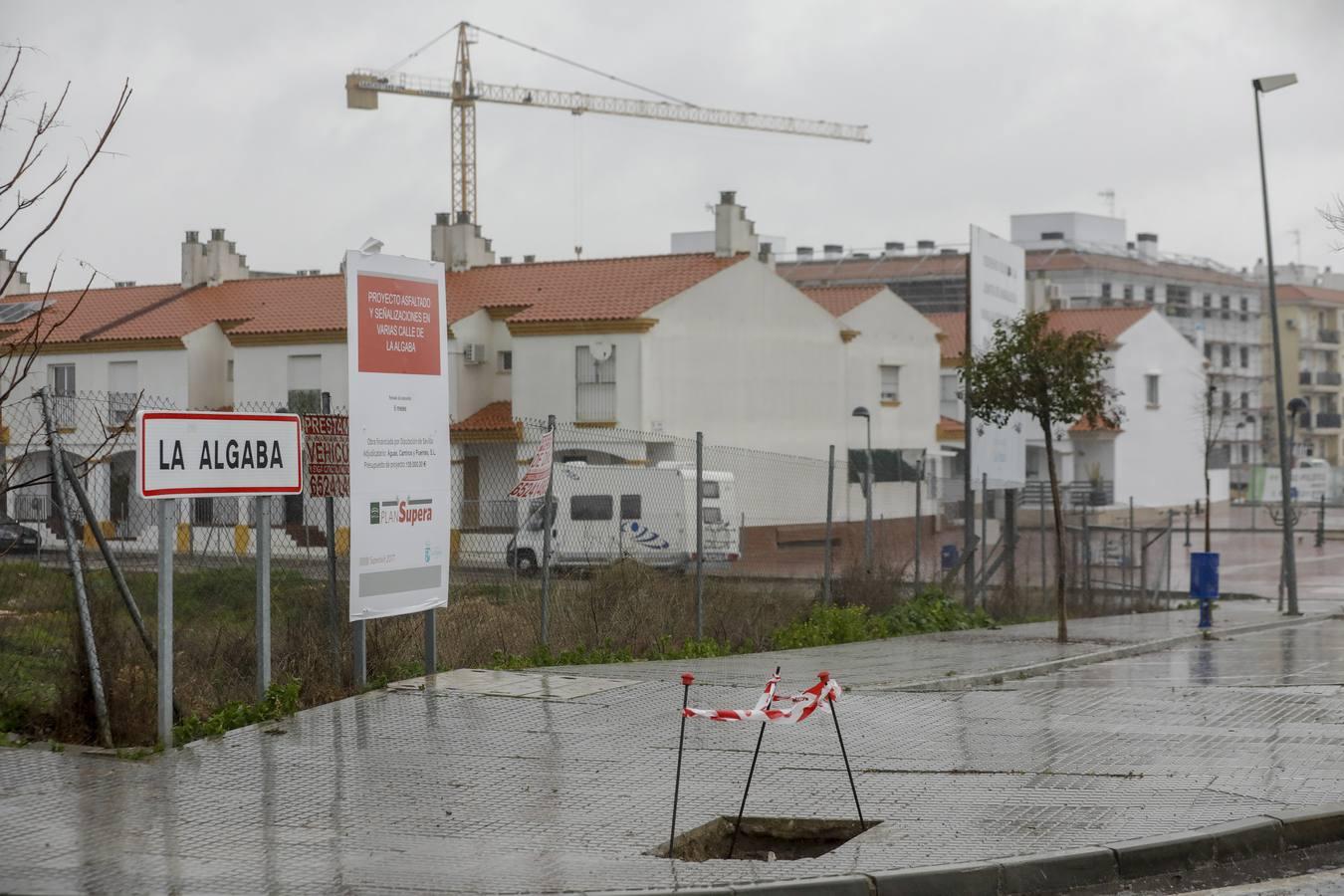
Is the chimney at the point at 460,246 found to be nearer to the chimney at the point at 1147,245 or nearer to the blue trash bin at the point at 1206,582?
the blue trash bin at the point at 1206,582

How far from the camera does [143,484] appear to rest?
9359 mm

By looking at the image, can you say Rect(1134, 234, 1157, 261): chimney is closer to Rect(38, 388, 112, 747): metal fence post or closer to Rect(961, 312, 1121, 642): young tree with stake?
Rect(961, 312, 1121, 642): young tree with stake

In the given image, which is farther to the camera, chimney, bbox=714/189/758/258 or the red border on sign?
chimney, bbox=714/189/758/258

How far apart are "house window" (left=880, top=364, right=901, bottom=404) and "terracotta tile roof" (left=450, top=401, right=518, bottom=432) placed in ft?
44.7

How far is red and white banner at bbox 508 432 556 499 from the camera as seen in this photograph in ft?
46.2

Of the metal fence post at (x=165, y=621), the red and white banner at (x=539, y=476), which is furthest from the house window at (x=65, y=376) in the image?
the metal fence post at (x=165, y=621)

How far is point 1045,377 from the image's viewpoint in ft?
61.3

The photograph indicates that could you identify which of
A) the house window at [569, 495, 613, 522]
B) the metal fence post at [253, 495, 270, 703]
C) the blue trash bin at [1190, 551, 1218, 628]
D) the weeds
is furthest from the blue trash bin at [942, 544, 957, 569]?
the metal fence post at [253, 495, 270, 703]

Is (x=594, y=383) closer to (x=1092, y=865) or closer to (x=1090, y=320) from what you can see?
(x=1090, y=320)

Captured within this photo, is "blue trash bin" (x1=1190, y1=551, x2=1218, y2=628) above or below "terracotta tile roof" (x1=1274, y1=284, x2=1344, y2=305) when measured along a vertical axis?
below

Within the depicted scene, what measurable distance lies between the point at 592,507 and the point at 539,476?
49.7ft

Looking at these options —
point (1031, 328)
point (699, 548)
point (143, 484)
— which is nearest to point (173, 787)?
point (143, 484)

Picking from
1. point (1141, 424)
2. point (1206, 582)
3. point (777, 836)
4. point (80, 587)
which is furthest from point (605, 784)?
point (1141, 424)

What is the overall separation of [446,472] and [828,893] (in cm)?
657
